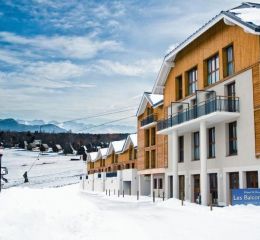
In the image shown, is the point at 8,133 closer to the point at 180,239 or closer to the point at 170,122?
the point at 170,122

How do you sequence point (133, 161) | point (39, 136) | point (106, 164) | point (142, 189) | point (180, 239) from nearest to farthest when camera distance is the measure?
point (180, 239)
point (142, 189)
point (133, 161)
point (106, 164)
point (39, 136)

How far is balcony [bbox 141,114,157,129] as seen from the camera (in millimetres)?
45750

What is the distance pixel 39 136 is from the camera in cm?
17675

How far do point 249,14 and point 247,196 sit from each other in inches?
476

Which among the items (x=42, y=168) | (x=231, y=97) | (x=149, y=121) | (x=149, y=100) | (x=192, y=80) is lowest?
(x=42, y=168)

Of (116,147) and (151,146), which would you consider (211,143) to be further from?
(116,147)

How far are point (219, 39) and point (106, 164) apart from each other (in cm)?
4808

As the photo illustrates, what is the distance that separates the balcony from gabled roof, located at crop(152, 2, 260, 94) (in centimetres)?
838

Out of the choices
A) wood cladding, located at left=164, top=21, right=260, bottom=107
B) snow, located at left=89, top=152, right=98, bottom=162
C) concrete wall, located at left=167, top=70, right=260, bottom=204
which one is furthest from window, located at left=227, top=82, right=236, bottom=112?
snow, located at left=89, top=152, right=98, bottom=162

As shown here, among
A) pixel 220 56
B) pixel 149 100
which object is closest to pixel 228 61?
pixel 220 56

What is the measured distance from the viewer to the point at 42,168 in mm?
126938

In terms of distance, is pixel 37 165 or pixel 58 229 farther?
pixel 37 165

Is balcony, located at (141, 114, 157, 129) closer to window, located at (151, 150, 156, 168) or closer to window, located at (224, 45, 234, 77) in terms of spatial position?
window, located at (151, 150, 156, 168)

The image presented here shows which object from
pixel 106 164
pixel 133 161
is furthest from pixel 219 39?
pixel 106 164
